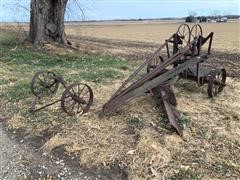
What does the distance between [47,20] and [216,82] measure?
8385 millimetres

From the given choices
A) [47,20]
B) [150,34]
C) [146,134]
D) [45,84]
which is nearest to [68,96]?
A: [45,84]

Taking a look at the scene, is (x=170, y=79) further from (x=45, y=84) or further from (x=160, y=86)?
(x=45, y=84)

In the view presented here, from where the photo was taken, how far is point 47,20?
43.9 feet

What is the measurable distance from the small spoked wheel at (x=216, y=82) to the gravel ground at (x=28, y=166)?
139 inches

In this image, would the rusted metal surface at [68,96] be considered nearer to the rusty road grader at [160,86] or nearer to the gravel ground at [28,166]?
the rusty road grader at [160,86]

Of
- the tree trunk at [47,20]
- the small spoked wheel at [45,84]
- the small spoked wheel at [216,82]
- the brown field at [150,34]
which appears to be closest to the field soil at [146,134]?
the small spoked wheel at [216,82]

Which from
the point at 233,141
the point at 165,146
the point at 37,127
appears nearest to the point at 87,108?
the point at 37,127

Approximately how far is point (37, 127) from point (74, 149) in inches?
44.1

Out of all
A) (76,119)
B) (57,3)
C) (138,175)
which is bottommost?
(138,175)

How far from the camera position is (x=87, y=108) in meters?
6.02

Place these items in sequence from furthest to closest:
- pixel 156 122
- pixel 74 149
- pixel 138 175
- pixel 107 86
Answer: pixel 107 86 → pixel 156 122 → pixel 74 149 → pixel 138 175

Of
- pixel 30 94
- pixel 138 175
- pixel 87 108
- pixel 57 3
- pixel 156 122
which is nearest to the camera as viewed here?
pixel 138 175

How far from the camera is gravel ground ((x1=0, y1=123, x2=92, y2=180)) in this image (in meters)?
4.27

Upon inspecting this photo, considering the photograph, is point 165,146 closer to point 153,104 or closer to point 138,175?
point 138,175
